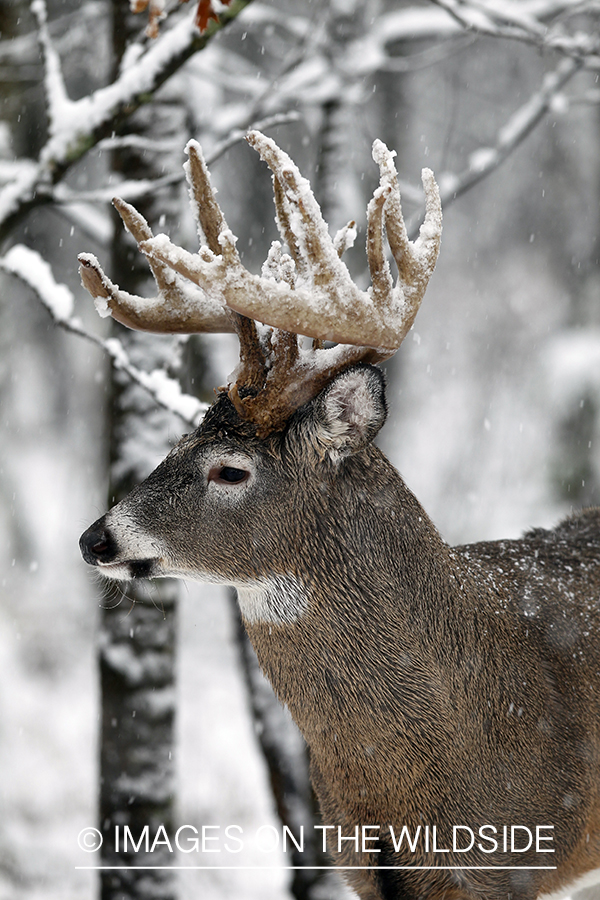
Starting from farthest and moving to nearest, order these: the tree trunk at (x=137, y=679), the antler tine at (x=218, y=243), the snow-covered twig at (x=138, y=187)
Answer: the tree trunk at (x=137, y=679) → the snow-covered twig at (x=138, y=187) → the antler tine at (x=218, y=243)

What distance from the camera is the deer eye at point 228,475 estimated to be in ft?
9.91

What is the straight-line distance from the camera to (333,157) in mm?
6078

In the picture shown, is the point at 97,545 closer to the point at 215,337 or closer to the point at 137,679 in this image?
the point at 137,679

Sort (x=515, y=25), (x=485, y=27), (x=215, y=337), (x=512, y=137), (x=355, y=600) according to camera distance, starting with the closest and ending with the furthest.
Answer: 1. (x=355, y=600)
2. (x=485, y=27)
3. (x=515, y=25)
4. (x=512, y=137)
5. (x=215, y=337)

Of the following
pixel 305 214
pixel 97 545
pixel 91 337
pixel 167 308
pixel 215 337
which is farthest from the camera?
pixel 215 337

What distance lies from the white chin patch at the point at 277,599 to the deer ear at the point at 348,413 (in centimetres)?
46

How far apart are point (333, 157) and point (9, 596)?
9792 millimetres

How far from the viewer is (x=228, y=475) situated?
3029 millimetres

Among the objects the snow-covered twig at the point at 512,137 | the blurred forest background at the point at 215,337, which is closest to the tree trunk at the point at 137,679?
the blurred forest background at the point at 215,337

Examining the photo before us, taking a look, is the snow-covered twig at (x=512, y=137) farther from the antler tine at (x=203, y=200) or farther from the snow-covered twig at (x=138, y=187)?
the antler tine at (x=203, y=200)

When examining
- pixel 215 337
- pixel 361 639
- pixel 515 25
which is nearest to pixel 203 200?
pixel 361 639

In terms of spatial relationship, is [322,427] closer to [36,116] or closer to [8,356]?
[36,116]

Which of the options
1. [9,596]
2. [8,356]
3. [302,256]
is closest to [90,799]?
[9,596]

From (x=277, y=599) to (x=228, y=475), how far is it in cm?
45
